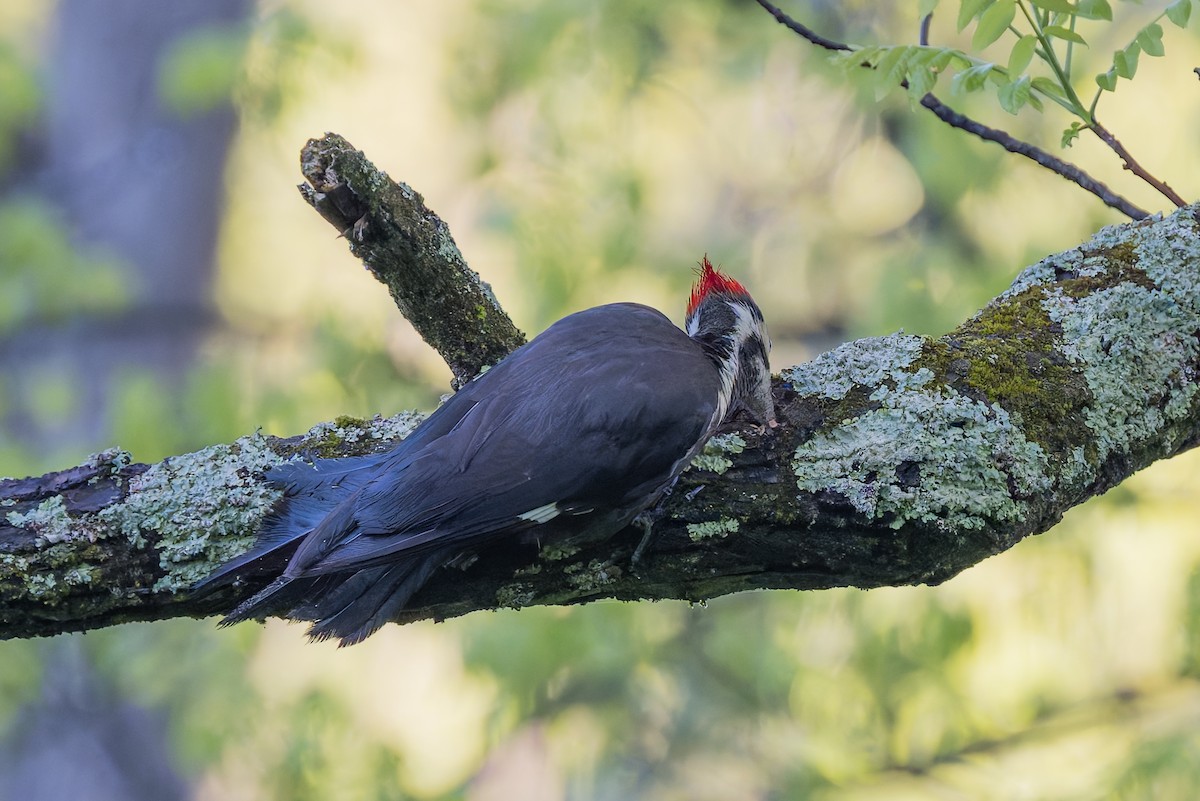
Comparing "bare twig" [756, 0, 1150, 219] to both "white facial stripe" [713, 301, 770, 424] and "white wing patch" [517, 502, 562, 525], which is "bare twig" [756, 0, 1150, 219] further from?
"white wing patch" [517, 502, 562, 525]

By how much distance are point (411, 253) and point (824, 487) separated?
919mm

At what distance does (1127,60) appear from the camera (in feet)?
5.56

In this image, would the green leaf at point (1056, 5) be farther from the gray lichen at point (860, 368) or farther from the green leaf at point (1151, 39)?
the gray lichen at point (860, 368)

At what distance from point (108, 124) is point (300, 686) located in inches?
112

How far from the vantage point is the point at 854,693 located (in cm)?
421

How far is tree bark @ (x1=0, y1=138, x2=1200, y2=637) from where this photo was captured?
5.45 ft

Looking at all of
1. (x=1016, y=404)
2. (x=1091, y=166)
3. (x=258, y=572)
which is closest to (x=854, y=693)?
(x=1091, y=166)

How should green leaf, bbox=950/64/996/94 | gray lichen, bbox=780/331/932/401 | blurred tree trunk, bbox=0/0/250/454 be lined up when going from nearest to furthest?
green leaf, bbox=950/64/996/94 < gray lichen, bbox=780/331/932/401 < blurred tree trunk, bbox=0/0/250/454

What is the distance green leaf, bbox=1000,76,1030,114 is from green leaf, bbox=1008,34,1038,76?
0.11 ft

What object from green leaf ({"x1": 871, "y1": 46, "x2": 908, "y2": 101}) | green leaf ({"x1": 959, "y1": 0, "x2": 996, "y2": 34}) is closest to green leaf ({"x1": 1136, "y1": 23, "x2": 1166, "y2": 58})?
green leaf ({"x1": 959, "y1": 0, "x2": 996, "y2": 34})

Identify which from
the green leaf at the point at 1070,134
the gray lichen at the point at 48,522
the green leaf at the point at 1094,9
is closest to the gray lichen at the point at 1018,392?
the green leaf at the point at 1070,134

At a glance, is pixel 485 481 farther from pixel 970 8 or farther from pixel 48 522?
pixel 970 8

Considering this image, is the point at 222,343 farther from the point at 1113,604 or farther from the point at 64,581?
the point at 1113,604

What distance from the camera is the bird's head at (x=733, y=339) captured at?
1.89 metres
